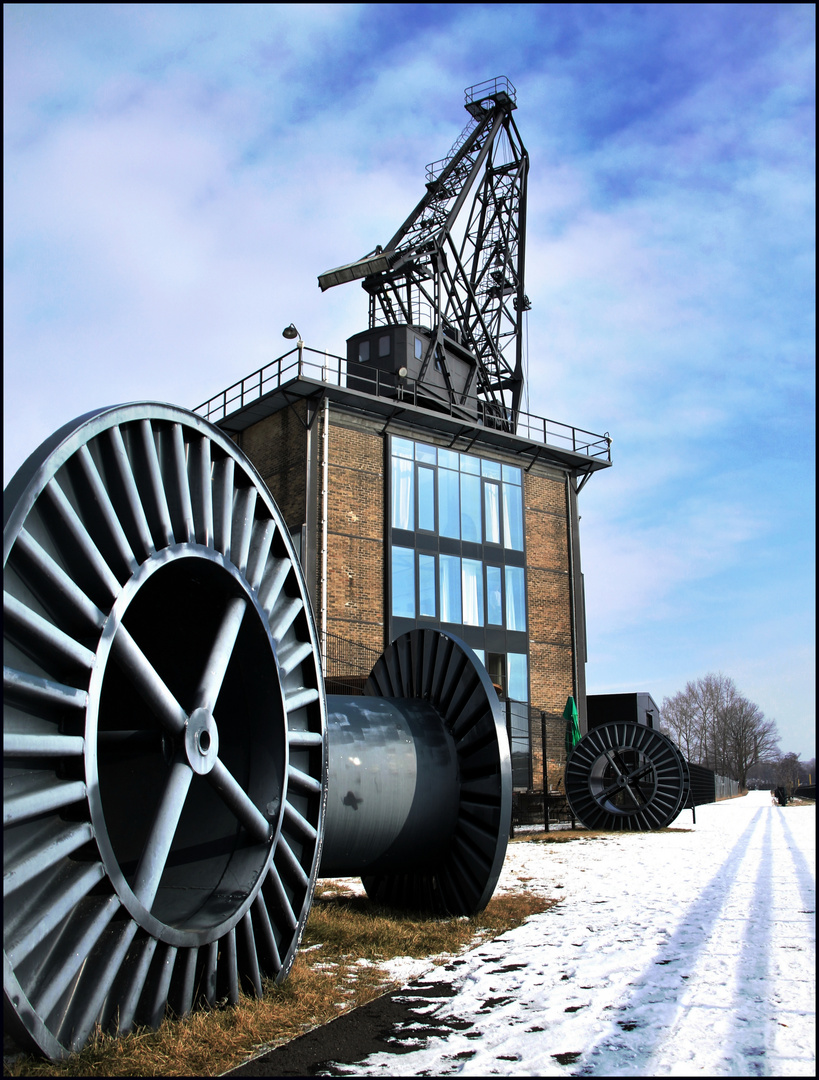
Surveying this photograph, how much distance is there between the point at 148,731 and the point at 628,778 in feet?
52.3

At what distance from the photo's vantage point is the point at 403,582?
954 inches

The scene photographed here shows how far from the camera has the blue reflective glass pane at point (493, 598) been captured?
2619cm

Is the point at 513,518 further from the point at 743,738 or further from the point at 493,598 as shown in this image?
the point at 743,738

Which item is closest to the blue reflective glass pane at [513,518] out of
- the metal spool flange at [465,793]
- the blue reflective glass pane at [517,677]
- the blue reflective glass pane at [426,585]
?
the blue reflective glass pane at [426,585]

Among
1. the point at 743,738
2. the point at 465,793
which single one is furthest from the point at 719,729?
the point at 465,793

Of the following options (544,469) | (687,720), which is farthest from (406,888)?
(687,720)

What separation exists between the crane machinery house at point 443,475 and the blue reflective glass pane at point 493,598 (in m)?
0.05

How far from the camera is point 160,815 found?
15.0 feet

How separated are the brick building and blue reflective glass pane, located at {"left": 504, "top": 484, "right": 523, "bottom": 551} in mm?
37

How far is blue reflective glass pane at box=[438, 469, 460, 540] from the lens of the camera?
25703 millimetres

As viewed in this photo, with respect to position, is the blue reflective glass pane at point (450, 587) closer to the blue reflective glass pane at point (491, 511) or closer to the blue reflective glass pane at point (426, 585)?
the blue reflective glass pane at point (426, 585)

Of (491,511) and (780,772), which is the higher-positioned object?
(491,511)

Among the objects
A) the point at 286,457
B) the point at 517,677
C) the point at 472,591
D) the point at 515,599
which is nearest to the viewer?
the point at 286,457

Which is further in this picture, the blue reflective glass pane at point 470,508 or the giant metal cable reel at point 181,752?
the blue reflective glass pane at point 470,508
